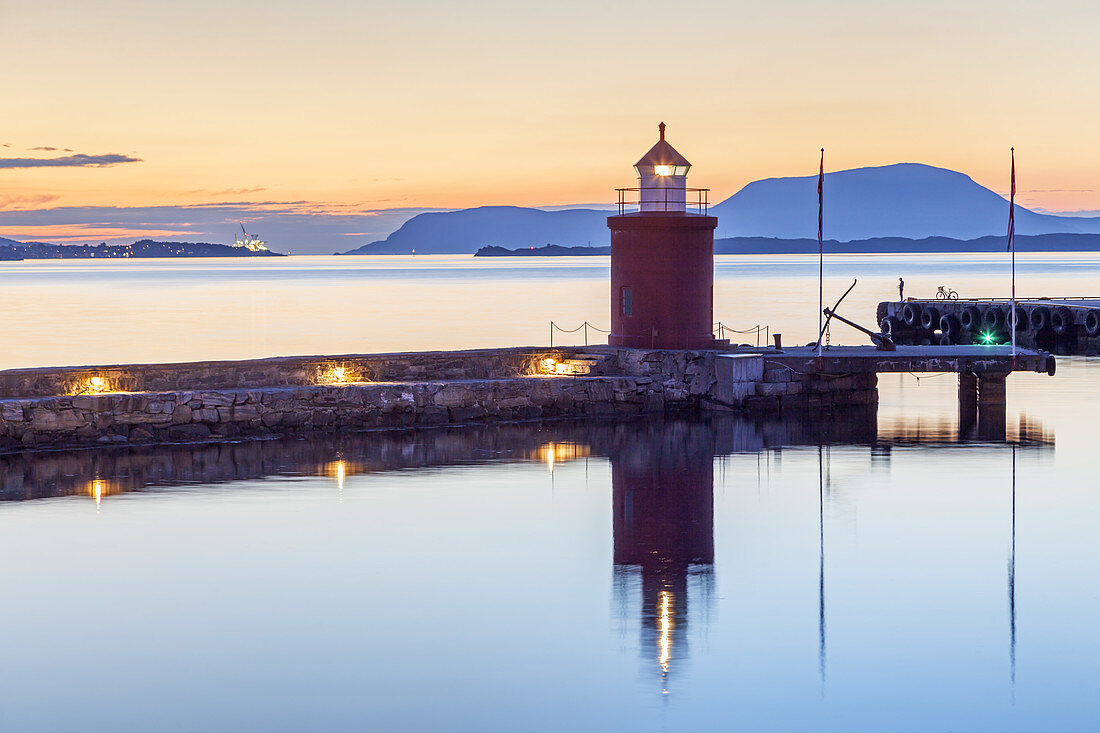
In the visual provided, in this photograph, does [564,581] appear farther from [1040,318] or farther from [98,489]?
[1040,318]

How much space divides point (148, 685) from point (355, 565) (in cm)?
353

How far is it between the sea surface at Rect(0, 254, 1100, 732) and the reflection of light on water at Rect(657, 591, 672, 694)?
28 mm

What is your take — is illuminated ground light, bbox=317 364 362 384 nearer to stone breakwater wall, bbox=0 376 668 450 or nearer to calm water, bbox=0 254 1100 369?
stone breakwater wall, bbox=0 376 668 450

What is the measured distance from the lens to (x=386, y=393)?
20297mm

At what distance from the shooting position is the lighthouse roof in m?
23.2

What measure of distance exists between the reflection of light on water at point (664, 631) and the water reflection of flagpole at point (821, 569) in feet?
3.36

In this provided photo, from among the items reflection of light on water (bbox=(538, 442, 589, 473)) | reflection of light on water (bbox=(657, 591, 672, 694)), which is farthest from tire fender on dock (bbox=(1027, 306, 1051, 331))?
reflection of light on water (bbox=(657, 591, 672, 694))

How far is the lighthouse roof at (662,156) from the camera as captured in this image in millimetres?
23203

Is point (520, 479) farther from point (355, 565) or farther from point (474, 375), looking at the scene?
point (474, 375)

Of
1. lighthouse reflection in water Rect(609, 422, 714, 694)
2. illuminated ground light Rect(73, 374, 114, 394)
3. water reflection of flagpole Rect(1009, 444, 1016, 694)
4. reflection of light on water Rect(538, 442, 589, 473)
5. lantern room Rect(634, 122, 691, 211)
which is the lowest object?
water reflection of flagpole Rect(1009, 444, 1016, 694)

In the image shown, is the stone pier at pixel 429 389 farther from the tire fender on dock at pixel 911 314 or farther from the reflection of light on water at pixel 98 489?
the tire fender on dock at pixel 911 314

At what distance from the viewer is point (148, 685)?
29.1 ft

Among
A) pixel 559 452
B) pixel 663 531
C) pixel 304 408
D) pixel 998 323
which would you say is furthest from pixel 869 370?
pixel 998 323

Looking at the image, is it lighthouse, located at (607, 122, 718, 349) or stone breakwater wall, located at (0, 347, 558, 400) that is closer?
stone breakwater wall, located at (0, 347, 558, 400)
